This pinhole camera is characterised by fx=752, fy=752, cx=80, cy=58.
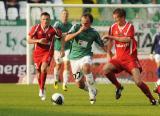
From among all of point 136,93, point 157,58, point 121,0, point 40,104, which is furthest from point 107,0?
point 40,104

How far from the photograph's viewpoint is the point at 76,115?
530 inches

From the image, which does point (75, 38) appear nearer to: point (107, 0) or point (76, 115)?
point (76, 115)

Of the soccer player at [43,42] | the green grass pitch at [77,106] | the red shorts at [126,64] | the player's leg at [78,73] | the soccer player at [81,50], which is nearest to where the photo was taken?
the green grass pitch at [77,106]

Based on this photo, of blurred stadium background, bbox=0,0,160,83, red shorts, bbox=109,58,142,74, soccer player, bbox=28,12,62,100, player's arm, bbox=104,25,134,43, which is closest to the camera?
player's arm, bbox=104,25,134,43

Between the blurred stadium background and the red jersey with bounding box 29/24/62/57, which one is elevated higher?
the red jersey with bounding box 29/24/62/57

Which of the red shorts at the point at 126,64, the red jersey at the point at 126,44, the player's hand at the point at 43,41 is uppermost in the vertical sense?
the red jersey at the point at 126,44

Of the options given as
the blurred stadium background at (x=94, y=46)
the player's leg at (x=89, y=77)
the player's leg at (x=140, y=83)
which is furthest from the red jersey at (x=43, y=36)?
the blurred stadium background at (x=94, y=46)

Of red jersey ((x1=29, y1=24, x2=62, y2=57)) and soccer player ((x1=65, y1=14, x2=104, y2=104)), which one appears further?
red jersey ((x1=29, y1=24, x2=62, y2=57))

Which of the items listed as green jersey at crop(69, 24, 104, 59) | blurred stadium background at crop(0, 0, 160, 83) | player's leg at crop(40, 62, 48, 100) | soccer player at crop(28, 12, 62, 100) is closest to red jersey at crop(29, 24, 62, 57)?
soccer player at crop(28, 12, 62, 100)

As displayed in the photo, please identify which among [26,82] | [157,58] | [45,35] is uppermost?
[45,35]

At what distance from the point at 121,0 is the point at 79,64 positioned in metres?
13.6

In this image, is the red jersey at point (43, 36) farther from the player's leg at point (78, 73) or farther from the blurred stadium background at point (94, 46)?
the blurred stadium background at point (94, 46)

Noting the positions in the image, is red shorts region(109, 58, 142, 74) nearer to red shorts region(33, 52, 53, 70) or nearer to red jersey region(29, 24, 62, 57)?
red shorts region(33, 52, 53, 70)

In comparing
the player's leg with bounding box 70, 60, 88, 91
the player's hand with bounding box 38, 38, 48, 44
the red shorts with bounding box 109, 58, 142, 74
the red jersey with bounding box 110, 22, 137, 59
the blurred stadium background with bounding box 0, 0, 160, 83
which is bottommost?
the blurred stadium background with bounding box 0, 0, 160, 83
